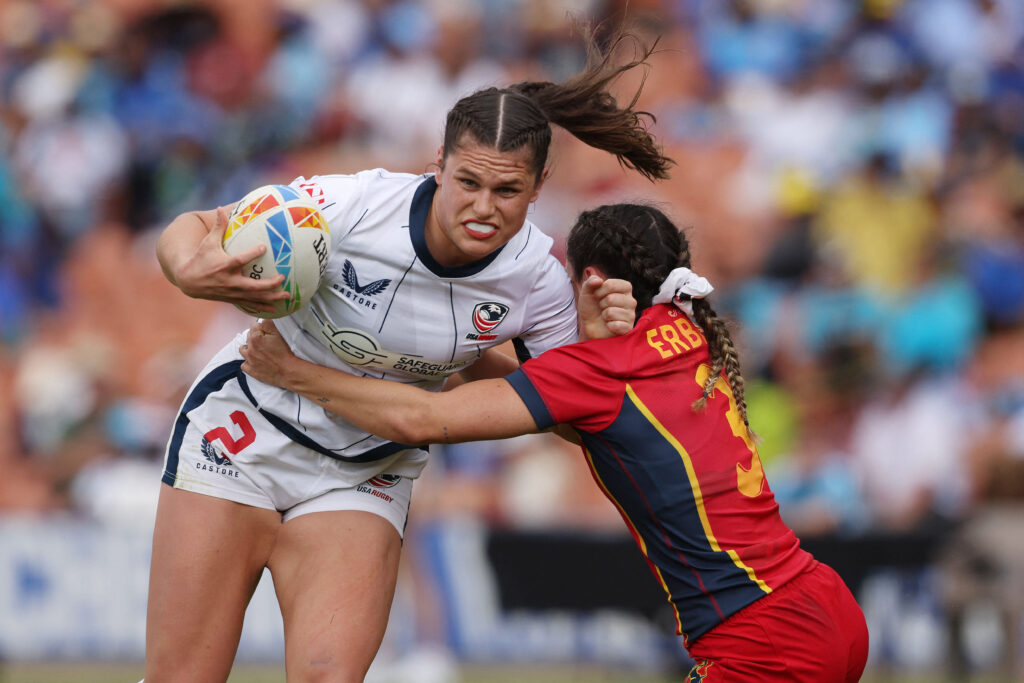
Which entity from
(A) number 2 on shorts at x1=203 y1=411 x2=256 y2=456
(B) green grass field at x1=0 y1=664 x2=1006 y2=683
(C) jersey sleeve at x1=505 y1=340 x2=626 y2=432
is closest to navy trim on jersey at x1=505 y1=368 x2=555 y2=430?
(C) jersey sleeve at x1=505 y1=340 x2=626 y2=432

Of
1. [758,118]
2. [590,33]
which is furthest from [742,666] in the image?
[758,118]

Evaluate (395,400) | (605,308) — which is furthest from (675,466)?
(395,400)

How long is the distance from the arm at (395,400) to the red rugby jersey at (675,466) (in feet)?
0.27

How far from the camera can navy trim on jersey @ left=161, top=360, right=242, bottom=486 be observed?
4137 millimetres

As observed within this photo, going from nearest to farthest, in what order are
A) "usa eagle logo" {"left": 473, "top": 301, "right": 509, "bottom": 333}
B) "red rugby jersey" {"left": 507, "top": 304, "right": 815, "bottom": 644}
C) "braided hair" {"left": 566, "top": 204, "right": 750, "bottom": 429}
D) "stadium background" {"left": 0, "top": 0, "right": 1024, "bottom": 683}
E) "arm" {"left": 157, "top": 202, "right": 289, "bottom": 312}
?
"arm" {"left": 157, "top": 202, "right": 289, "bottom": 312} < "red rugby jersey" {"left": 507, "top": 304, "right": 815, "bottom": 644} < "braided hair" {"left": 566, "top": 204, "right": 750, "bottom": 429} < "usa eagle logo" {"left": 473, "top": 301, "right": 509, "bottom": 333} < "stadium background" {"left": 0, "top": 0, "right": 1024, "bottom": 683}

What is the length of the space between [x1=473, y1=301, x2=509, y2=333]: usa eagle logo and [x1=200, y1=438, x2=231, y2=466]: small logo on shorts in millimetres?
943

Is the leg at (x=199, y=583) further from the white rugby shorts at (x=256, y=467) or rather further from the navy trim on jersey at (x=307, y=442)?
the navy trim on jersey at (x=307, y=442)

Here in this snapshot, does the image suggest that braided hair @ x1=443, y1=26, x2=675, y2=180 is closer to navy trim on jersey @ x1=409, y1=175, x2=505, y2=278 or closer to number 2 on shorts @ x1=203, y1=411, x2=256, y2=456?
navy trim on jersey @ x1=409, y1=175, x2=505, y2=278

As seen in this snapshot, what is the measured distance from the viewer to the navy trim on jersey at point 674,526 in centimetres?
357

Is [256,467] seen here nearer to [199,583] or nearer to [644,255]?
[199,583]

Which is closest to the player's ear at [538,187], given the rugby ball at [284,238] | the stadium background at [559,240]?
the rugby ball at [284,238]

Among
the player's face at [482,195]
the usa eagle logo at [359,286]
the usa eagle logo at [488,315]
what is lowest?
the usa eagle logo at [488,315]

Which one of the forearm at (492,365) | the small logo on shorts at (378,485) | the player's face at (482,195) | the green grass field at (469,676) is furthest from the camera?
the green grass field at (469,676)

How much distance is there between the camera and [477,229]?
12.4 feet
